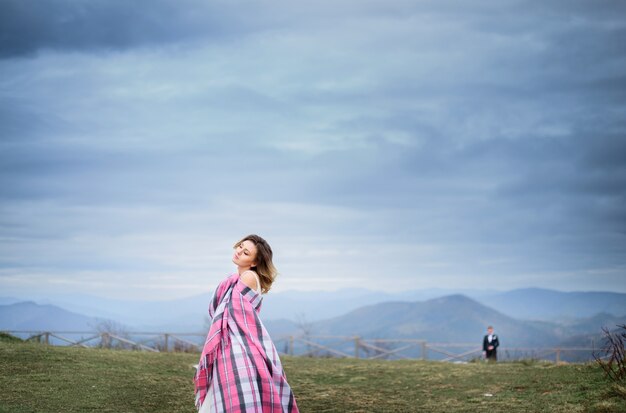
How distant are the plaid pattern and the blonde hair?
7.0 inches

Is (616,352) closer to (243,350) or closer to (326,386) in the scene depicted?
(326,386)

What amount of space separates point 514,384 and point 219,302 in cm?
1046

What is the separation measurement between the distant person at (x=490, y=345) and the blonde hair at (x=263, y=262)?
20.1 m

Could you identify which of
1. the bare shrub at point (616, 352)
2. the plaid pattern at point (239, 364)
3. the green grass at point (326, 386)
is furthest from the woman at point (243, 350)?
the bare shrub at point (616, 352)

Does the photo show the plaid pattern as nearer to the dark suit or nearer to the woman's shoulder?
the woman's shoulder

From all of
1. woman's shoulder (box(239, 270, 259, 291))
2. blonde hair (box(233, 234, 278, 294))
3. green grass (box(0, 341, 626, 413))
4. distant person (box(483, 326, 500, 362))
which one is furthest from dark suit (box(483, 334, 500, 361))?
woman's shoulder (box(239, 270, 259, 291))

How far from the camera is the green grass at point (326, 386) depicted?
12.3m

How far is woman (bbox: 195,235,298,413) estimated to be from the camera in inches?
259

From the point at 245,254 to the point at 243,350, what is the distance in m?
0.96

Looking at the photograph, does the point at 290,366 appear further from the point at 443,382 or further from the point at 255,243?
the point at 255,243

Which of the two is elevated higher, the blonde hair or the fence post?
the blonde hair

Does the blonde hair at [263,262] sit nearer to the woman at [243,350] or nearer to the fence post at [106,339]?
the woman at [243,350]

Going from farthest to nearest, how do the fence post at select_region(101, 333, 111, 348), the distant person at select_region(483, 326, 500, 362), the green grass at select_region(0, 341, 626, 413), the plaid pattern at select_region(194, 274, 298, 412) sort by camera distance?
the fence post at select_region(101, 333, 111, 348) → the distant person at select_region(483, 326, 500, 362) → the green grass at select_region(0, 341, 626, 413) → the plaid pattern at select_region(194, 274, 298, 412)

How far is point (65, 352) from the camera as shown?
670 inches
